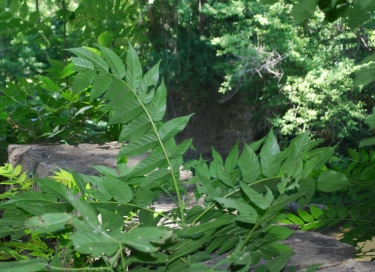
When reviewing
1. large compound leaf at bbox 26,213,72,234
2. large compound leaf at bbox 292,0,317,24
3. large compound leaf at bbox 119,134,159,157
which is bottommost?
large compound leaf at bbox 26,213,72,234

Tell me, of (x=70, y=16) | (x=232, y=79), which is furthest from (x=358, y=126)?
(x=70, y=16)

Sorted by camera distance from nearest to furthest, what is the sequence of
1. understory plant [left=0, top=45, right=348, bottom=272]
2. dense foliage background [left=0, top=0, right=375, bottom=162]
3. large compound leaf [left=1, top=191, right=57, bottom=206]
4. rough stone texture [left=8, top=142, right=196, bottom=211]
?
understory plant [left=0, top=45, right=348, bottom=272] < large compound leaf [left=1, top=191, right=57, bottom=206] < rough stone texture [left=8, top=142, right=196, bottom=211] < dense foliage background [left=0, top=0, right=375, bottom=162]

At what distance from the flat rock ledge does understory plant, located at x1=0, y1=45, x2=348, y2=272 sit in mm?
193

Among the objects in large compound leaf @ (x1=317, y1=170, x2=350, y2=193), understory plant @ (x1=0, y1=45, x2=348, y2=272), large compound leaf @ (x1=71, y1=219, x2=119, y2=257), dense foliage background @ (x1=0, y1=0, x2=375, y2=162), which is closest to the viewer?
large compound leaf @ (x1=71, y1=219, x2=119, y2=257)

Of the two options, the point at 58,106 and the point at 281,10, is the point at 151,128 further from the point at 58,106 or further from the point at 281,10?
the point at 281,10

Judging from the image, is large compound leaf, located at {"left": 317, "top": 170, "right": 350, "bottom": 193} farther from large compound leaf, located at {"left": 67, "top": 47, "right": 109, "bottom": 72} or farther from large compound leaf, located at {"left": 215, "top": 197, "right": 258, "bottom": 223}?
large compound leaf, located at {"left": 67, "top": 47, "right": 109, "bottom": 72}

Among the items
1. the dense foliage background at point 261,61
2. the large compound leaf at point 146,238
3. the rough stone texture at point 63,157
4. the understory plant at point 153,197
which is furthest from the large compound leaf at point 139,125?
the dense foliage background at point 261,61

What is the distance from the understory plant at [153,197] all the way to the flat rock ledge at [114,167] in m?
0.19

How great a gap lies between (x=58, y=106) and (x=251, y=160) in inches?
82.6

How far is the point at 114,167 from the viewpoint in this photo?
2.24 meters

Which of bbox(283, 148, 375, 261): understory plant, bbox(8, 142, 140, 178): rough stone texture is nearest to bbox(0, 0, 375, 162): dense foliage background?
bbox(8, 142, 140, 178): rough stone texture

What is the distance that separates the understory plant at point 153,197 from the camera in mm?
690

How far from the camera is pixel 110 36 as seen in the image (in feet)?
8.27

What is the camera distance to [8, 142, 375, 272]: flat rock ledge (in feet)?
3.96
